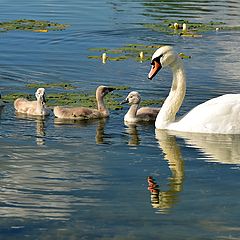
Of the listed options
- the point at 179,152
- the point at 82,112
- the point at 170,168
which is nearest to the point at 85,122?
the point at 82,112

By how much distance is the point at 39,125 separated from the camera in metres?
15.5

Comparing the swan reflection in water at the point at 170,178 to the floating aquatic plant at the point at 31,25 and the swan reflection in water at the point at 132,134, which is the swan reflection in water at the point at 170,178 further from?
the floating aquatic plant at the point at 31,25

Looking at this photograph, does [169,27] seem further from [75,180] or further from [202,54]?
[75,180]

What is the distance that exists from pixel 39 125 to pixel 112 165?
325 centimetres

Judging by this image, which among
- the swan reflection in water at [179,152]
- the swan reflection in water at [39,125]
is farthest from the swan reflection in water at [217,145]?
the swan reflection in water at [39,125]

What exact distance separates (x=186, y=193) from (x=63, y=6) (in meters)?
28.3

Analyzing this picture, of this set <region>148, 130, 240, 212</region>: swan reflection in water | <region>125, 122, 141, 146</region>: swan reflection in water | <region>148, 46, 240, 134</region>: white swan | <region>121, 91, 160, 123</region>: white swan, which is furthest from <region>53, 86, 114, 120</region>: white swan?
<region>148, 130, 240, 212</region>: swan reflection in water

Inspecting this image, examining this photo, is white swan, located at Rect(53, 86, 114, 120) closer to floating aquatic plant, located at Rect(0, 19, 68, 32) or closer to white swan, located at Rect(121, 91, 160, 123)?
white swan, located at Rect(121, 91, 160, 123)

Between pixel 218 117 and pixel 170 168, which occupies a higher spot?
pixel 218 117

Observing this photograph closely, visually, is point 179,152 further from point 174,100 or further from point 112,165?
point 174,100

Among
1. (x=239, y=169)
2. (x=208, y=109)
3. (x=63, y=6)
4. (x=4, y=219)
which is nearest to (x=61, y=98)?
(x=208, y=109)

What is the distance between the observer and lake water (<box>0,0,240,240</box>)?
986 cm

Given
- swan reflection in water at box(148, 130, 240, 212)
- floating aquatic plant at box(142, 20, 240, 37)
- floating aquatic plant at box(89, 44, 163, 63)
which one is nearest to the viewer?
swan reflection in water at box(148, 130, 240, 212)

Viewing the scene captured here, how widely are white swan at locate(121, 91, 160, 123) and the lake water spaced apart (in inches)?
7.7
